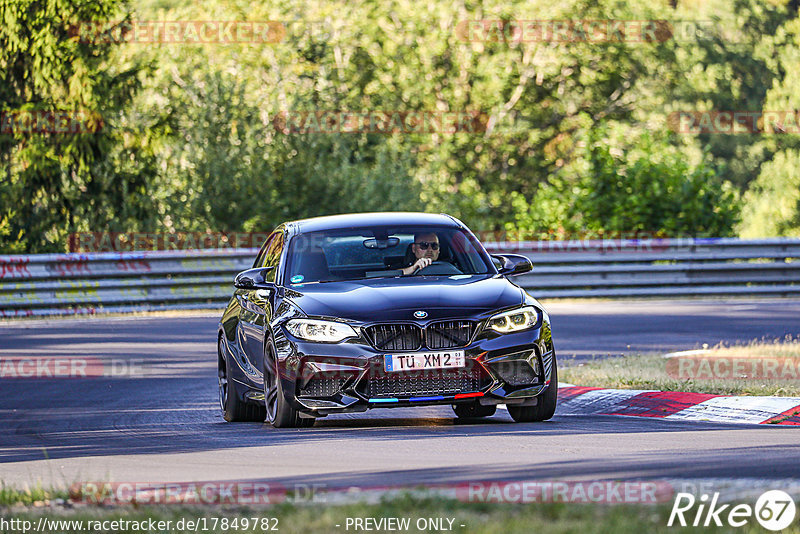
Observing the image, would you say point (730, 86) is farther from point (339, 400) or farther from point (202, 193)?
point (339, 400)

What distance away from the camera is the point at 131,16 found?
32250mm

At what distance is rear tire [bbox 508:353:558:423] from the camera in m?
10.4

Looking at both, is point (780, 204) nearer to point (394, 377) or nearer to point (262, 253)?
point (262, 253)

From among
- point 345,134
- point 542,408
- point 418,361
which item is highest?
point 418,361

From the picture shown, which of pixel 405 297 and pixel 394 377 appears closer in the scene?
pixel 394 377

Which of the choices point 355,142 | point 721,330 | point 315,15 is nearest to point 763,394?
point 721,330

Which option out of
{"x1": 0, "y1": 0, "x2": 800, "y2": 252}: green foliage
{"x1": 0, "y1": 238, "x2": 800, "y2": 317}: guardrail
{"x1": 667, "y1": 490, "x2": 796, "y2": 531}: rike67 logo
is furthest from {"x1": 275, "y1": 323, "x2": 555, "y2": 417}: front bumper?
{"x1": 0, "y1": 0, "x2": 800, "y2": 252}: green foliage

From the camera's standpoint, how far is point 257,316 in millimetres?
11195

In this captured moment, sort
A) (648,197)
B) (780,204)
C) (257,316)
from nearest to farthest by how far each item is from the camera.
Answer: (257,316)
(648,197)
(780,204)

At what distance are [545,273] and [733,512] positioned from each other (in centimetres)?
→ 1953

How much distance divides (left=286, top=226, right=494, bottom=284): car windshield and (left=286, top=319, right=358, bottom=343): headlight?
843 millimetres

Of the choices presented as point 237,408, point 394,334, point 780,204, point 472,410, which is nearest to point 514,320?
point 394,334

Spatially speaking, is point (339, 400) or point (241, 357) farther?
point (241, 357)

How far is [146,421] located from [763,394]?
4.70 m
